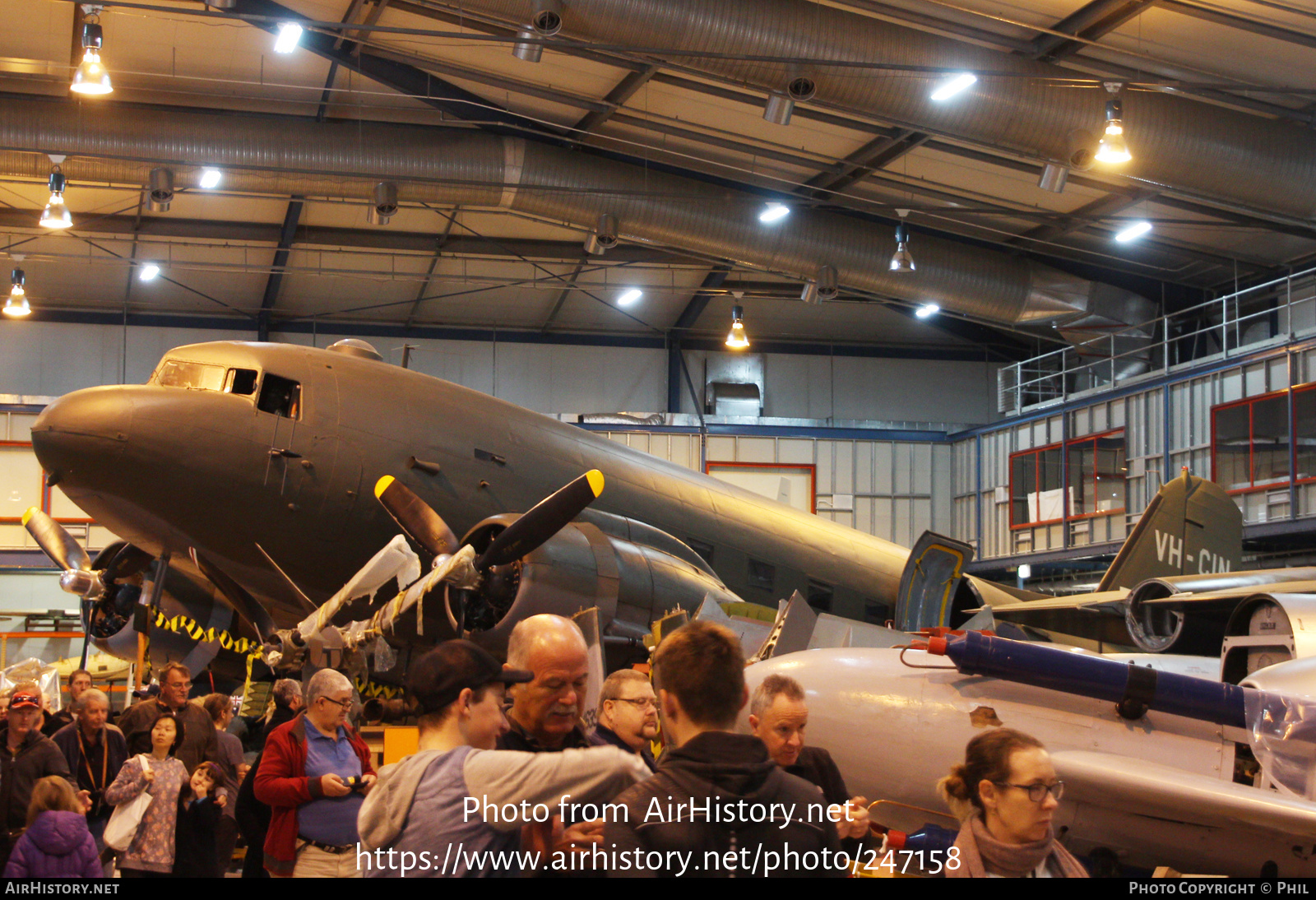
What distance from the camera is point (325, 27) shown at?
16344 millimetres

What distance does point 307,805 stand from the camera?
581cm

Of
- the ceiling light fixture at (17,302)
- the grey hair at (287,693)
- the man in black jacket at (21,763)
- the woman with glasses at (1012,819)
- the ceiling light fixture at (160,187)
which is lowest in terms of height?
the man in black jacket at (21,763)

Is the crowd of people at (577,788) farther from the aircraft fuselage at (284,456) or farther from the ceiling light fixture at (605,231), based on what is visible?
the ceiling light fixture at (605,231)

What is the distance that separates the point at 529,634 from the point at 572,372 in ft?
102

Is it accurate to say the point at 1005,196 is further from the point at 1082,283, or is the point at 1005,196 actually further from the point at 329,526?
the point at 329,526

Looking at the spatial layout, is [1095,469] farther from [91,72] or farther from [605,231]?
[91,72]

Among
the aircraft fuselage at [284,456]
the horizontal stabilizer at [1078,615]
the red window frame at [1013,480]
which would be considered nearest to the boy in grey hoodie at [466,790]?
the aircraft fuselage at [284,456]

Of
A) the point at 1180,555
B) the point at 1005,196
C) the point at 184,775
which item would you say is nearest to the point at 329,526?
the point at 184,775

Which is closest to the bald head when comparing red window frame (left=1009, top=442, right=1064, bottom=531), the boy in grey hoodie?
the boy in grey hoodie

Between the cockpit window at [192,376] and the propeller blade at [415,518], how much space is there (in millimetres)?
2518

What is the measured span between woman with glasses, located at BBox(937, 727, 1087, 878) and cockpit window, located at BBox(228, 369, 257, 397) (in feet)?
33.3

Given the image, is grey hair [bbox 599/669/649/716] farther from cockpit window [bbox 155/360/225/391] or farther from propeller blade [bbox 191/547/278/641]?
propeller blade [bbox 191/547/278/641]

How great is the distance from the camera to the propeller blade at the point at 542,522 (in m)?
10.5

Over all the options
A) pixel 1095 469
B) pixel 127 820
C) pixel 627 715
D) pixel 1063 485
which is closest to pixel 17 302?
pixel 127 820
